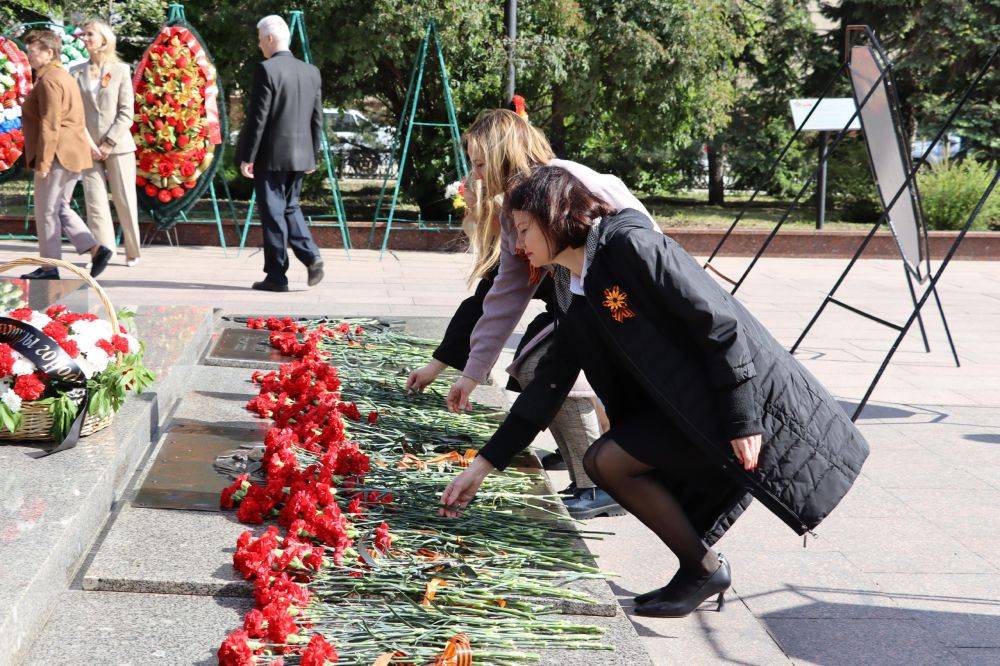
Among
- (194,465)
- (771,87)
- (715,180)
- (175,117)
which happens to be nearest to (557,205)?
(194,465)

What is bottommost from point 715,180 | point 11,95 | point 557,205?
point 715,180

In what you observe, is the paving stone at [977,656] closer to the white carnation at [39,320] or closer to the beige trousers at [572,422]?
the beige trousers at [572,422]

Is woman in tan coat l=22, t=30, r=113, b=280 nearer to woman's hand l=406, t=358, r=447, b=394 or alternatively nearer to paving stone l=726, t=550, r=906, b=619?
woman's hand l=406, t=358, r=447, b=394

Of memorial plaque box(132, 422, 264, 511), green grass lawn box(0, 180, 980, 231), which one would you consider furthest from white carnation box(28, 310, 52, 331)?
green grass lawn box(0, 180, 980, 231)

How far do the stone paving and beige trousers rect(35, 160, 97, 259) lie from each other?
47 cm

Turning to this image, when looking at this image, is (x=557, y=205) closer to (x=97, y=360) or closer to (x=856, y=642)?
(x=856, y=642)

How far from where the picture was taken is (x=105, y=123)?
9078mm

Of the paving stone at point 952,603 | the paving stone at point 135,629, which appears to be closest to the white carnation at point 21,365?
the paving stone at point 135,629

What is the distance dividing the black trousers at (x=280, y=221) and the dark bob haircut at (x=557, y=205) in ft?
19.0

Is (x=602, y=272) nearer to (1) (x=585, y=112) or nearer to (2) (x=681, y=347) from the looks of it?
(2) (x=681, y=347)

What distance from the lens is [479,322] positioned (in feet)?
11.7

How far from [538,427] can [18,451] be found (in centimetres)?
168

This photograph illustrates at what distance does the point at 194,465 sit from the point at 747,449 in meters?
1.94

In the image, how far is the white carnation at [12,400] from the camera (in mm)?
3281
